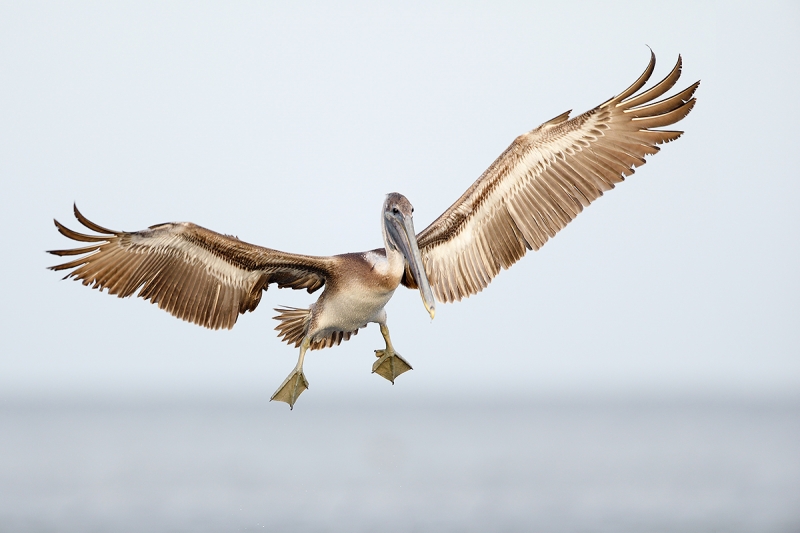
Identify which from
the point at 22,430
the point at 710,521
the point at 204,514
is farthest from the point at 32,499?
the point at 22,430

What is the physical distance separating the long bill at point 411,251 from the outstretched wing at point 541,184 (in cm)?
110

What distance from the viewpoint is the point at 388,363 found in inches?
455

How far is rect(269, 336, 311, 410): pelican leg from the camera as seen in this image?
10.9 m

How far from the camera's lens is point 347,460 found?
25078 mm

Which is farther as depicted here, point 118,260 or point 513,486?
point 513,486

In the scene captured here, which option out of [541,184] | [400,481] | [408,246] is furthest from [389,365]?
[400,481]

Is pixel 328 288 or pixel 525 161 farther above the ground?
pixel 525 161

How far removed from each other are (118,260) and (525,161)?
4.12 metres

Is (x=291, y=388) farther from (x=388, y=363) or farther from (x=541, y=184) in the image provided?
(x=541, y=184)

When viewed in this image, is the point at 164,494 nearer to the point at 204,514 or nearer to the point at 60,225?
the point at 204,514

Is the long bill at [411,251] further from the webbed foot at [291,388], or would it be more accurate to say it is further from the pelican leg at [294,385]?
the webbed foot at [291,388]

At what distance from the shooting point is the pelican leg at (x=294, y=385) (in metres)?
10.9

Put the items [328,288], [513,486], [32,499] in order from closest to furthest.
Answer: [328,288]
[32,499]
[513,486]

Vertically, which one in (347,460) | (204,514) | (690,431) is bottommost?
(204,514)
